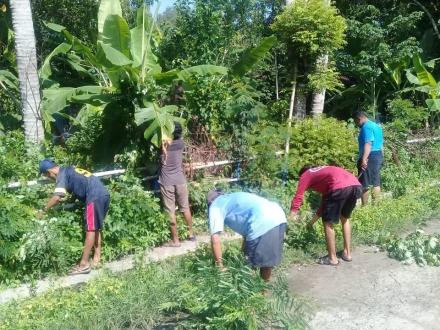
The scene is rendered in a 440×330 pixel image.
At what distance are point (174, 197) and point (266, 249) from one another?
280cm

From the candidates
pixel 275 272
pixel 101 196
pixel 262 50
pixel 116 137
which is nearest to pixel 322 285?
pixel 275 272

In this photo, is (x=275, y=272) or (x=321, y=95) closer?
(x=275, y=272)

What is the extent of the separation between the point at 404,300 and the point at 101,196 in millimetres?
3642

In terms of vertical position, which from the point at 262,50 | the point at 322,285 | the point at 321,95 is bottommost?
the point at 322,285

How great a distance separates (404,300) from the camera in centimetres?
634

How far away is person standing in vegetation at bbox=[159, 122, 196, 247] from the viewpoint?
26.7 feet

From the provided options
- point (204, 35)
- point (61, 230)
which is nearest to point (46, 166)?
point (61, 230)

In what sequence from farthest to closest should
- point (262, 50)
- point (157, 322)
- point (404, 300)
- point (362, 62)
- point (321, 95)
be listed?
point (362, 62) < point (321, 95) < point (262, 50) < point (404, 300) < point (157, 322)

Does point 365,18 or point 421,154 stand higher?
point 365,18

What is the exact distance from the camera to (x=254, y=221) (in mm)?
5652

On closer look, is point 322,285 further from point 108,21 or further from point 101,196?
point 108,21

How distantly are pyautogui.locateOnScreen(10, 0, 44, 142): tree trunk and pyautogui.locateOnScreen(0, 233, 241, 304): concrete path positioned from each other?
260 cm

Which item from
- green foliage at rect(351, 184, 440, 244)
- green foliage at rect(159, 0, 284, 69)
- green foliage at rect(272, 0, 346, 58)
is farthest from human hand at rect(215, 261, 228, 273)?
green foliage at rect(272, 0, 346, 58)

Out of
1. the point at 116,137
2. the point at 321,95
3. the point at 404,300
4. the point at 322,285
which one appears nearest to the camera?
the point at 404,300
